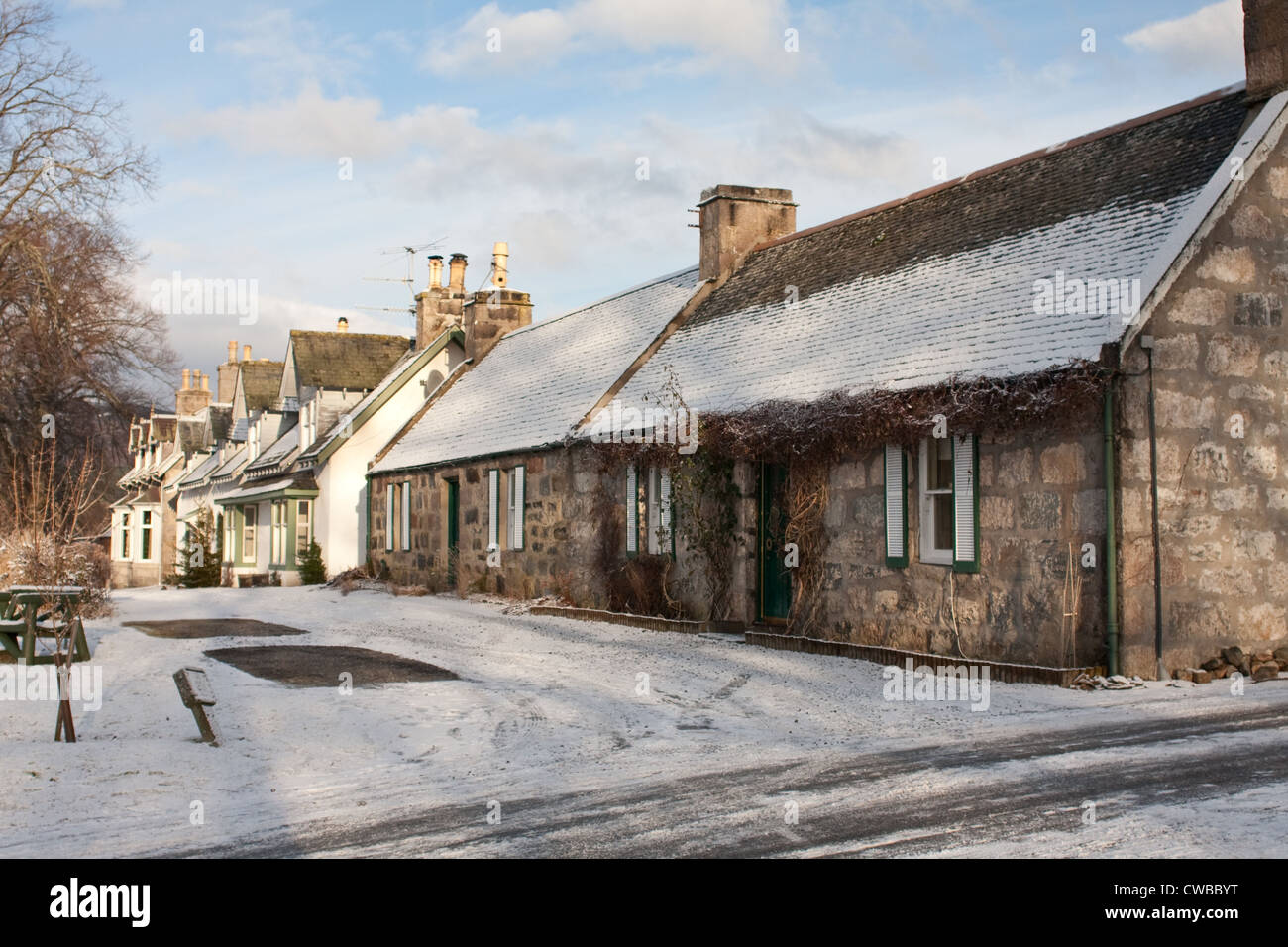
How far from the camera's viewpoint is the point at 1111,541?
11398mm

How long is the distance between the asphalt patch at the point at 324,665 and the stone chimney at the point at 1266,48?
1048 cm

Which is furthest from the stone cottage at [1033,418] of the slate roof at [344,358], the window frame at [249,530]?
the window frame at [249,530]

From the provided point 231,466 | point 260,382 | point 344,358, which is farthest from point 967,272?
point 260,382

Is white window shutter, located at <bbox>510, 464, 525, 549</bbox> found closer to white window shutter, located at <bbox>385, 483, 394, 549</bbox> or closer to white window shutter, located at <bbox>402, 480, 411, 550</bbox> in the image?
white window shutter, located at <bbox>402, 480, 411, 550</bbox>

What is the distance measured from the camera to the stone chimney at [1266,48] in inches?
504

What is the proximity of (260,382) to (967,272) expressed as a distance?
1313 inches

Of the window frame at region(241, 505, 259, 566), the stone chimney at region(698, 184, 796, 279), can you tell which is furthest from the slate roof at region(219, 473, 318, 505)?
the stone chimney at region(698, 184, 796, 279)

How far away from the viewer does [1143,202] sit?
1322 cm

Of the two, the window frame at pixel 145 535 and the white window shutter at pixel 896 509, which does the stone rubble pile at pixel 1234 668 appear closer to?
the white window shutter at pixel 896 509

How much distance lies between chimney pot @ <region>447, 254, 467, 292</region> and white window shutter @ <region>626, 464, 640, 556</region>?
684 inches

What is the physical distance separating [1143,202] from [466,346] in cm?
2121

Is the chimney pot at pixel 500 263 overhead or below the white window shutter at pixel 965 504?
overhead

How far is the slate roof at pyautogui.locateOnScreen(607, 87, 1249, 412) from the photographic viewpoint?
1273 centimetres
